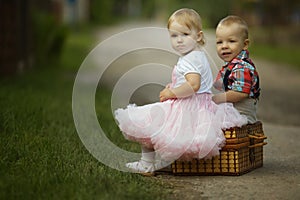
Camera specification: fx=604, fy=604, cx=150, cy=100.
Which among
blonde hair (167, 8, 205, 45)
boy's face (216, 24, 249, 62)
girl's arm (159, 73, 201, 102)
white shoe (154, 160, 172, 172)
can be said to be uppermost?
blonde hair (167, 8, 205, 45)

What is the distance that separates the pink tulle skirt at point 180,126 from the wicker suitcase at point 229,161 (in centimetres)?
7

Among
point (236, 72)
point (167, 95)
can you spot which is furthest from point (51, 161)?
point (236, 72)

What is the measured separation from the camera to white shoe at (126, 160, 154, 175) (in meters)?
4.47

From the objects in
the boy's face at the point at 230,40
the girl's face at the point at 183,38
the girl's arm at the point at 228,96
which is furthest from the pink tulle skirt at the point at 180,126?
the boy's face at the point at 230,40

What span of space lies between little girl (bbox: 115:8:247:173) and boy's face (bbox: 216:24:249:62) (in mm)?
254

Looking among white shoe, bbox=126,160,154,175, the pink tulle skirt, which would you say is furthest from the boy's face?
white shoe, bbox=126,160,154,175

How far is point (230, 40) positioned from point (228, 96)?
459 mm

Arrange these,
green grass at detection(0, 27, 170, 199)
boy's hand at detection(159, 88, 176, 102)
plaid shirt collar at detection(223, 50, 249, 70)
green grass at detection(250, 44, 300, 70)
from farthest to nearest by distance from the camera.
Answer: green grass at detection(250, 44, 300, 70), plaid shirt collar at detection(223, 50, 249, 70), boy's hand at detection(159, 88, 176, 102), green grass at detection(0, 27, 170, 199)

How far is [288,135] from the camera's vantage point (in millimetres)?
6547

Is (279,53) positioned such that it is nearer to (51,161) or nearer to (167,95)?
(167,95)

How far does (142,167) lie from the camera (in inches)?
177

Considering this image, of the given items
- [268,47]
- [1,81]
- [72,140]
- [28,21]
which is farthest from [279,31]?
[72,140]

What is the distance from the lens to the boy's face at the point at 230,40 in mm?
4695

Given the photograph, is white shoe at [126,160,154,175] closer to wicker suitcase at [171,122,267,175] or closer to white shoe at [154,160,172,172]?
white shoe at [154,160,172,172]
